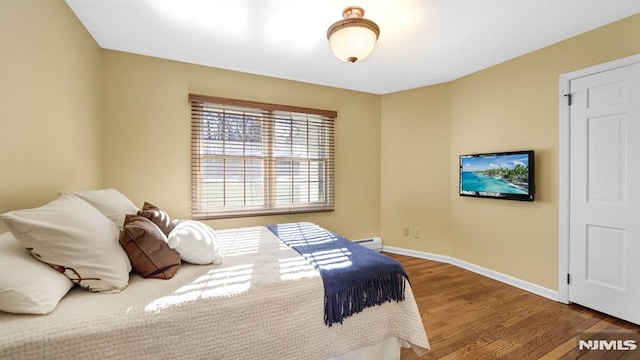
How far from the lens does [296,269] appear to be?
1.62 metres

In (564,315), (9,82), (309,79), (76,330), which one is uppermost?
(309,79)

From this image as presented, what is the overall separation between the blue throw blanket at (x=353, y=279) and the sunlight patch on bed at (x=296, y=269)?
0.14 ft

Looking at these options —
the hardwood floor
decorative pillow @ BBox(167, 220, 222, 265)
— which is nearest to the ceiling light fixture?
decorative pillow @ BBox(167, 220, 222, 265)

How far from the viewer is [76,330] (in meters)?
1.01

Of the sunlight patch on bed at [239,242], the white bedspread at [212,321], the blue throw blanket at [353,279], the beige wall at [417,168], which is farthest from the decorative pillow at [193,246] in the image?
the beige wall at [417,168]

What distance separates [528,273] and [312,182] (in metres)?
2.70

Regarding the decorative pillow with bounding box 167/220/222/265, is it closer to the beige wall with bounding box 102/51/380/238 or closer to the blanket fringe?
the blanket fringe

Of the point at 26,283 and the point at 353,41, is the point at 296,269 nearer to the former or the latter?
the point at 26,283

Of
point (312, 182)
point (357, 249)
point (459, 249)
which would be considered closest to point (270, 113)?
point (312, 182)

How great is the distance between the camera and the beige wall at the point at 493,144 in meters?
2.57

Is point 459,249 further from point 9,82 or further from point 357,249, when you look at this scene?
point 9,82

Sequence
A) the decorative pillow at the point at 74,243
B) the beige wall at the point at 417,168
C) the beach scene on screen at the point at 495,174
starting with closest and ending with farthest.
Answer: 1. the decorative pillow at the point at 74,243
2. the beach scene on screen at the point at 495,174
3. the beige wall at the point at 417,168

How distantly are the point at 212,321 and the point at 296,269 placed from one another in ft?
1.80

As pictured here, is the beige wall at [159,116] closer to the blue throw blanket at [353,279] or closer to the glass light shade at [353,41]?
the glass light shade at [353,41]
